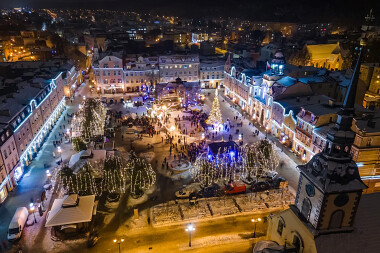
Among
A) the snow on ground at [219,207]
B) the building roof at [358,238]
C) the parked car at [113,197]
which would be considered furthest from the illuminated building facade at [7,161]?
the building roof at [358,238]

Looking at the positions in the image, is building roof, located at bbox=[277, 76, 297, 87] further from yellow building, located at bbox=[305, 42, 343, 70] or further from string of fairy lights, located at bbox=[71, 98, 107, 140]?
yellow building, located at bbox=[305, 42, 343, 70]

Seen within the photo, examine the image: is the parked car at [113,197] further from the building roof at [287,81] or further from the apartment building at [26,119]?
the building roof at [287,81]

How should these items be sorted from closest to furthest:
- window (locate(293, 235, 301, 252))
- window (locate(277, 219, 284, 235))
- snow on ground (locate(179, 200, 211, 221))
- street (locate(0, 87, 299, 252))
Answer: window (locate(293, 235, 301, 252)) < window (locate(277, 219, 284, 235)) < street (locate(0, 87, 299, 252)) < snow on ground (locate(179, 200, 211, 221))

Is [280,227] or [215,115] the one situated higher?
[280,227]

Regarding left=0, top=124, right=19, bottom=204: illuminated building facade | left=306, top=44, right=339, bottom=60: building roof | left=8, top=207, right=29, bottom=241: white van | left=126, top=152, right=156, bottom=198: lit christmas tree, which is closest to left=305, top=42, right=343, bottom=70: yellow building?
left=306, top=44, right=339, bottom=60: building roof

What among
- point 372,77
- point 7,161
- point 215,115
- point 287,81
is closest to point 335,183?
point 7,161

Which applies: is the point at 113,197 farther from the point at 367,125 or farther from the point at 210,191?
the point at 367,125
